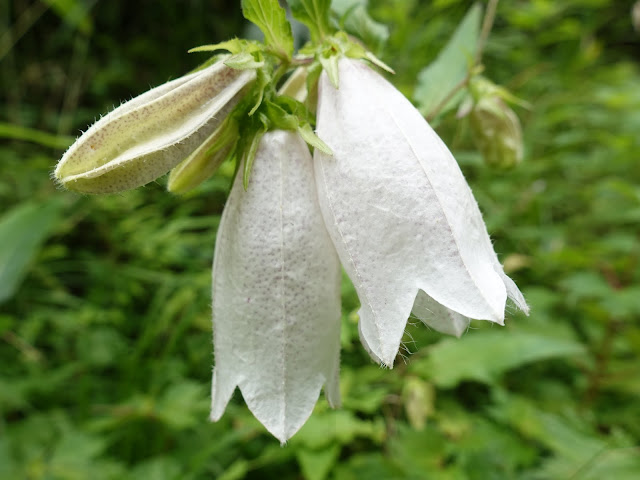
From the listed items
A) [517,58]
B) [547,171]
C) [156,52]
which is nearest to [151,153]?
[547,171]

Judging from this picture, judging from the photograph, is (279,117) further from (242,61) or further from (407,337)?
(407,337)

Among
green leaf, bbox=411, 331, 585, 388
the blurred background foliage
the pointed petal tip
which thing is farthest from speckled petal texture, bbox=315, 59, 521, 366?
green leaf, bbox=411, 331, 585, 388

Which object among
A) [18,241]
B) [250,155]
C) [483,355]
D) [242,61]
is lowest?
[483,355]

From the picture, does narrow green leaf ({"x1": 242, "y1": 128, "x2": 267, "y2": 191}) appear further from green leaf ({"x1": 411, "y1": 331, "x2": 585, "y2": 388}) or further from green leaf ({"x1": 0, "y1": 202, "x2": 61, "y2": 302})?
green leaf ({"x1": 0, "y1": 202, "x2": 61, "y2": 302})

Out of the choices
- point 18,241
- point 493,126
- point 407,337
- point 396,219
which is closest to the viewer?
point 396,219

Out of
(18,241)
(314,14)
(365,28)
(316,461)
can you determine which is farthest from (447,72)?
(18,241)

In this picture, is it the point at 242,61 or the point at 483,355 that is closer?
the point at 242,61

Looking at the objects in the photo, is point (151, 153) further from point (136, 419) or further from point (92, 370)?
point (92, 370)

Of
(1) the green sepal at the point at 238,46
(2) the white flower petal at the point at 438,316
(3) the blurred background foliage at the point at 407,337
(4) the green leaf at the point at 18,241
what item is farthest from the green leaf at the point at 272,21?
(4) the green leaf at the point at 18,241
